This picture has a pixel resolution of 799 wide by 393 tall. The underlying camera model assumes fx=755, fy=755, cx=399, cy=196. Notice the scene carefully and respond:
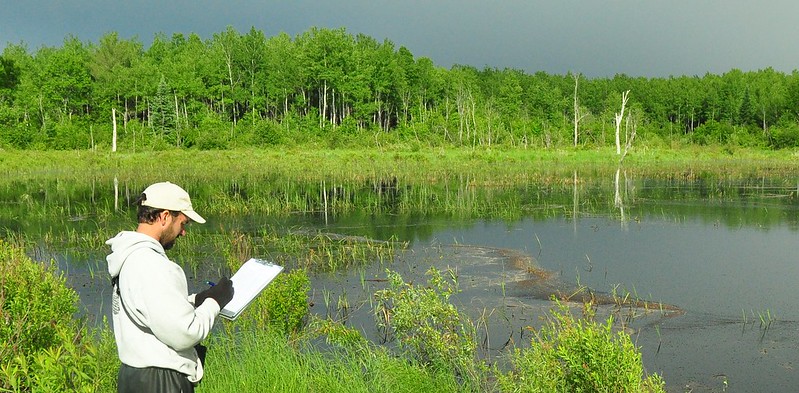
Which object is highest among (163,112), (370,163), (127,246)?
(163,112)

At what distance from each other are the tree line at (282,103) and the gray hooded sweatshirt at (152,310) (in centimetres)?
4809

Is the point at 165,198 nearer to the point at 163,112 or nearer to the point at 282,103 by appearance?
the point at 163,112

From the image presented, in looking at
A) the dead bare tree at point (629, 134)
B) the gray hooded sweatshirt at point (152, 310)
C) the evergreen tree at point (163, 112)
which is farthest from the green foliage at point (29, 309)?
the evergreen tree at point (163, 112)

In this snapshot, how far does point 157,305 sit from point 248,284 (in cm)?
70

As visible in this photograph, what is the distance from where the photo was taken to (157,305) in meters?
3.52

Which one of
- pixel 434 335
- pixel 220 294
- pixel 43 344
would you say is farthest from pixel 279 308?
pixel 220 294

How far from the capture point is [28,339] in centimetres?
562

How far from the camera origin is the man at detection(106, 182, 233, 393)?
3535 millimetres

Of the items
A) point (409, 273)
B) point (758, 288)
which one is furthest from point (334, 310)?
point (758, 288)

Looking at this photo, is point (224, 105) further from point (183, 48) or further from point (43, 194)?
point (43, 194)

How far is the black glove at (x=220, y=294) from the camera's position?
389 centimetres


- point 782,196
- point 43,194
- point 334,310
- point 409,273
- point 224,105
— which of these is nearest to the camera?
point 334,310

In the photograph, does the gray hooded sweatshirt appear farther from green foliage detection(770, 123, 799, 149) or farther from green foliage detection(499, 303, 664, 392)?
green foliage detection(770, 123, 799, 149)

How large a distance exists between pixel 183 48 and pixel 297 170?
51991 millimetres
